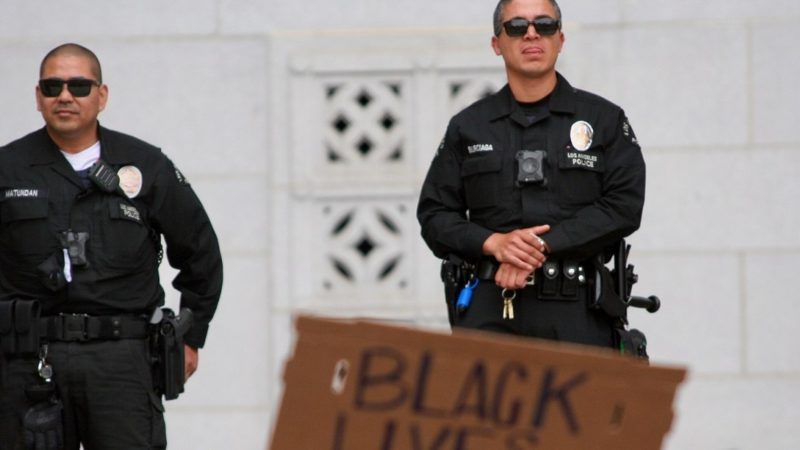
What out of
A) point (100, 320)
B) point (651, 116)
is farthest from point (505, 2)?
point (651, 116)

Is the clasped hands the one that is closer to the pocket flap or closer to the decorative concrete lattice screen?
the pocket flap

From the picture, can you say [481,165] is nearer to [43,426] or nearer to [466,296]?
[466,296]

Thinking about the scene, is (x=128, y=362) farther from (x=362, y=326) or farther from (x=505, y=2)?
(x=362, y=326)

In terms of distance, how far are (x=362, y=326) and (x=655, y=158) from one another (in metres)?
5.54

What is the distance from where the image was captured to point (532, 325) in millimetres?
7145

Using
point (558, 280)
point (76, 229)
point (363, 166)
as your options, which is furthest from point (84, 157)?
point (363, 166)

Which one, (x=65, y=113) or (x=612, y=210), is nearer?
(x=612, y=210)

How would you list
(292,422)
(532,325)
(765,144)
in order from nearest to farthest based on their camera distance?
1. (292,422)
2. (532,325)
3. (765,144)

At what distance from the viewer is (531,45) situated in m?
7.16

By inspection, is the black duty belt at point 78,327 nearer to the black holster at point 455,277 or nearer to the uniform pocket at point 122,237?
the uniform pocket at point 122,237

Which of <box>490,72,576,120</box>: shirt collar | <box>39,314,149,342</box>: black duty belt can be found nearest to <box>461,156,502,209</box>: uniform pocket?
<box>490,72,576,120</box>: shirt collar

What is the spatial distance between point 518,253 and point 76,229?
59.4 inches

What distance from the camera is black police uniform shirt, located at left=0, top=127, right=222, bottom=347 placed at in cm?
727

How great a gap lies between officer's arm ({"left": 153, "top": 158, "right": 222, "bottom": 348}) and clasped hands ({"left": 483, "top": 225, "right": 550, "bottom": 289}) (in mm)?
1224
